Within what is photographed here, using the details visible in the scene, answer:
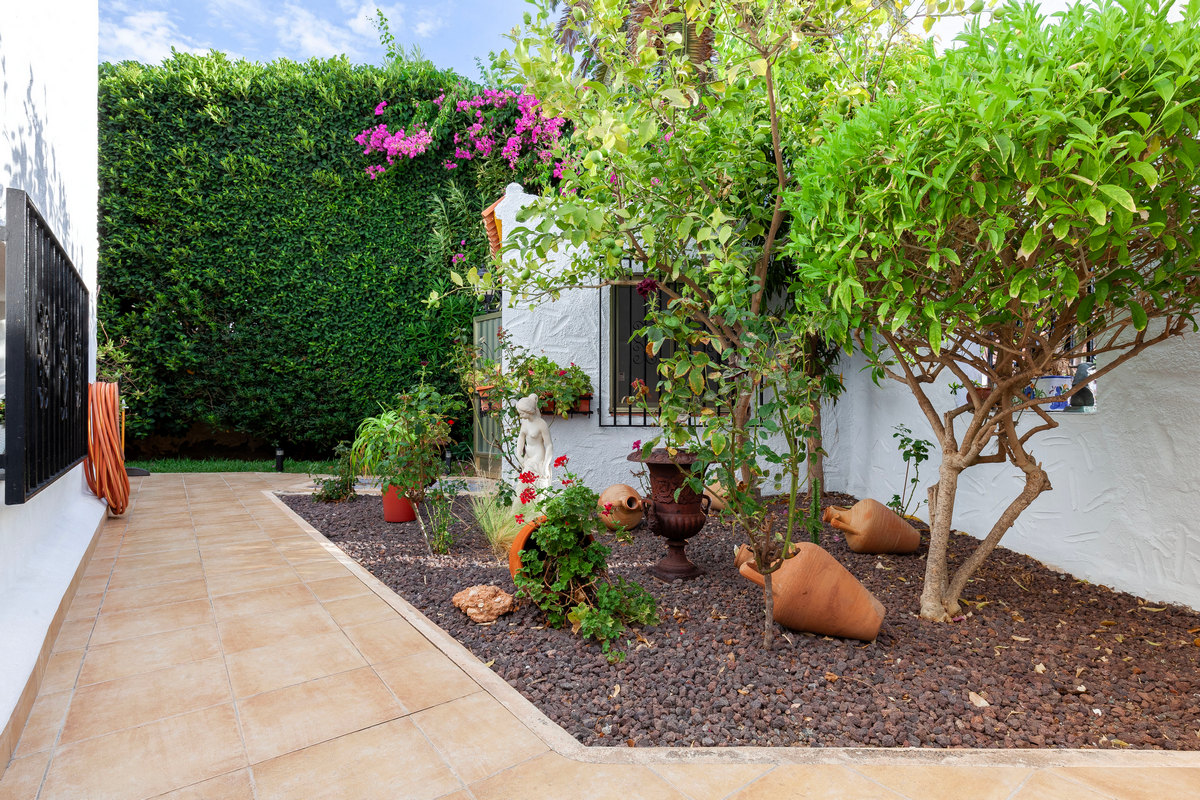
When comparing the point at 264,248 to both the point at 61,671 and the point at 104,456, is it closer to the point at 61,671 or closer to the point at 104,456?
the point at 104,456

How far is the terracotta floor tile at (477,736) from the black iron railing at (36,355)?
1585mm

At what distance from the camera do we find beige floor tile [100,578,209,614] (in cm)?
278

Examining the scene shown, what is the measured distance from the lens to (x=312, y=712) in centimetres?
186

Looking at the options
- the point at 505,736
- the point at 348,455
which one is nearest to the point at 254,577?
the point at 505,736

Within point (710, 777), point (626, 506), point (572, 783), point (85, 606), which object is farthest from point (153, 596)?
point (710, 777)

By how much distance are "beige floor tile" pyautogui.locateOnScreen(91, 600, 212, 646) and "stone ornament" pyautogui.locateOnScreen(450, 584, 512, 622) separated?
1.08 m

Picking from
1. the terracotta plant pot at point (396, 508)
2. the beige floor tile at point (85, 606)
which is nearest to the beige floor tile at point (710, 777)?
the beige floor tile at point (85, 606)

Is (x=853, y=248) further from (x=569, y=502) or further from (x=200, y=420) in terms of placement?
(x=200, y=420)

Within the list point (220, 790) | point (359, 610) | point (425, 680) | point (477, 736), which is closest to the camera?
point (220, 790)

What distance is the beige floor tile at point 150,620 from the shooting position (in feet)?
8.06

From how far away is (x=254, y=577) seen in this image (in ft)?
10.5

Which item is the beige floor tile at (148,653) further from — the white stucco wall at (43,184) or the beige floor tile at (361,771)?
the beige floor tile at (361,771)

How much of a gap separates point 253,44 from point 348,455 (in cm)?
592

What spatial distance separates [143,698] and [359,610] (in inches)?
34.5
